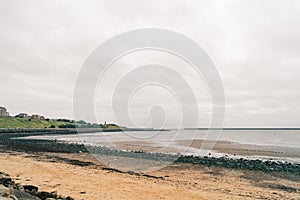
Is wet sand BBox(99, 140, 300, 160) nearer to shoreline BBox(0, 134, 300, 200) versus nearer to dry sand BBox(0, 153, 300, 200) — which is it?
shoreline BBox(0, 134, 300, 200)

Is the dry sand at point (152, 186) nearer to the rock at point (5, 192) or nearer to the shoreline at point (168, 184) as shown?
the shoreline at point (168, 184)

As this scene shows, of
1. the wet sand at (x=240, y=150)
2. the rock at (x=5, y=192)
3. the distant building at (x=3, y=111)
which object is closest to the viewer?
the rock at (x=5, y=192)

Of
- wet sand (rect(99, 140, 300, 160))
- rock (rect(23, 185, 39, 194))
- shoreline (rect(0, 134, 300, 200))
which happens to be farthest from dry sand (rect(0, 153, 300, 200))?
wet sand (rect(99, 140, 300, 160))

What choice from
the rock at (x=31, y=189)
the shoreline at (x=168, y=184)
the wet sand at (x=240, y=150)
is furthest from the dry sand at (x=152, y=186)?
the wet sand at (x=240, y=150)

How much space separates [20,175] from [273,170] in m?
17.5

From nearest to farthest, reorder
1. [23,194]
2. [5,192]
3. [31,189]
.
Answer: [5,192] → [23,194] → [31,189]

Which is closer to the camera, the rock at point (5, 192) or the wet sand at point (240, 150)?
the rock at point (5, 192)

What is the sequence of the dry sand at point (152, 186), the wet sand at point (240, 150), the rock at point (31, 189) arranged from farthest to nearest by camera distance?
the wet sand at point (240, 150) → the dry sand at point (152, 186) → the rock at point (31, 189)

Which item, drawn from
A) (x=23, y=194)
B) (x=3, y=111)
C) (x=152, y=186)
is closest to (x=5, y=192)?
(x=23, y=194)

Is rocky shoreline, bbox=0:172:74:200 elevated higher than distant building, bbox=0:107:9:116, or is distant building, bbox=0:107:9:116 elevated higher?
distant building, bbox=0:107:9:116

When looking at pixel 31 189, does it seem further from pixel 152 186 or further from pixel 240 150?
pixel 240 150

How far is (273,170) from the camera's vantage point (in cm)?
2072

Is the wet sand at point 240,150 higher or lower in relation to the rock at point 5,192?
higher

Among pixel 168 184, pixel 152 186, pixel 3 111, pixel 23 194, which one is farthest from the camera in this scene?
Answer: pixel 3 111
